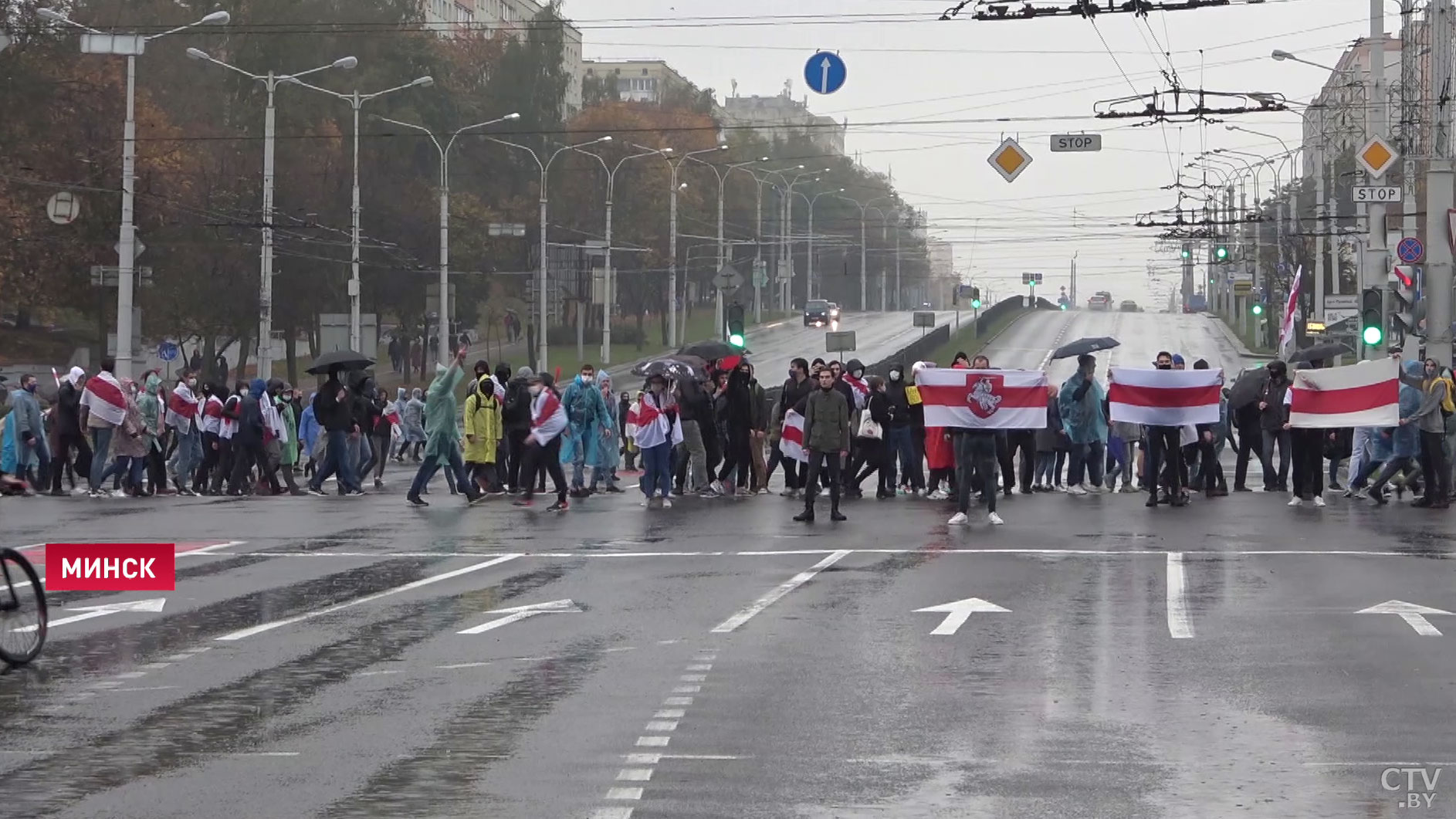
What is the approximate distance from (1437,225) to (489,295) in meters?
62.8

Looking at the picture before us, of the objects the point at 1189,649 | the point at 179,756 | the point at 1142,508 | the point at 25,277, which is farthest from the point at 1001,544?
the point at 25,277

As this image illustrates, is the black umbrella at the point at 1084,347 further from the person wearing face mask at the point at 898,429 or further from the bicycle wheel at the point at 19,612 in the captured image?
the bicycle wheel at the point at 19,612

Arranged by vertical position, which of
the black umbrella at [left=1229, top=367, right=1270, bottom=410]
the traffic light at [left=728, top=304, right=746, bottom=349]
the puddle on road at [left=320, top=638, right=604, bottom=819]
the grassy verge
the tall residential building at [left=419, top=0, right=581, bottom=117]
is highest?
the tall residential building at [left=419, top=0, right=581, bottom=117]

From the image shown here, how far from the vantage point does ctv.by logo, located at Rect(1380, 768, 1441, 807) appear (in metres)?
7.90

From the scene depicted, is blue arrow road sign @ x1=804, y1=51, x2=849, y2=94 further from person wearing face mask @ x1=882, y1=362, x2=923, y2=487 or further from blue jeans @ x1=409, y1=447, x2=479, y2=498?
blue jeans @ x1=409, y1=447, x2=479, y2=498

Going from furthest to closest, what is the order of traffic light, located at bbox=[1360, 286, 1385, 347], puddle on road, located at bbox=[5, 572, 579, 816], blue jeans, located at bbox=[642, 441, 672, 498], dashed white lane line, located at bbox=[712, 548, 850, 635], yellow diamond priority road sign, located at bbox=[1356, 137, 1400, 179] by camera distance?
traffic light, located at bbox=[1360, 286, 1385, 347]
yellow diamond priority road sign, located at bbox=[1356, 137, 1400, 179]
blue jeans, located at bbox=[642, 441, 672, 498]
dashed white lane line, located at bbox=[712, 548, 850, 635]
puddle on road, located at bbox=[5, 572, 579, 816]

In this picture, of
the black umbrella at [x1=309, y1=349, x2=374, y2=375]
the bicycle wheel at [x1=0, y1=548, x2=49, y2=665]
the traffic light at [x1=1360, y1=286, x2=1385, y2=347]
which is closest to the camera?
the bicycle wheel at [x1=0, y1=548, x2=49, y2=665]

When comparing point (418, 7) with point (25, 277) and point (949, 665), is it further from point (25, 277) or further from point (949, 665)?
point (949, 665)

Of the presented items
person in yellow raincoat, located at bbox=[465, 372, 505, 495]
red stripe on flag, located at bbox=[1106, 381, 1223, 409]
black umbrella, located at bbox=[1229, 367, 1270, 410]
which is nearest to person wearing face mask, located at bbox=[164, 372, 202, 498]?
person in yellow raincoat, located at bbox=[465, 372, 505, 495]

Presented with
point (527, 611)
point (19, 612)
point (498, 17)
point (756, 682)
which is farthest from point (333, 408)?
point (498, 17)

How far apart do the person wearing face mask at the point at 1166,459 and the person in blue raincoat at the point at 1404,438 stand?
88.2 inches

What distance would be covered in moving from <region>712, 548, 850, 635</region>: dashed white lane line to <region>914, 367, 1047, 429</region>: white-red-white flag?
4.91m

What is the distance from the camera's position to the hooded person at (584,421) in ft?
88.6

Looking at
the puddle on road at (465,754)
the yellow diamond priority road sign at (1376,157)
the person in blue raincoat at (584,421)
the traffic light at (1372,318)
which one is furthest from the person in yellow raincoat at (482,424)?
the yellow diamond priority road sign at (1376,157)
